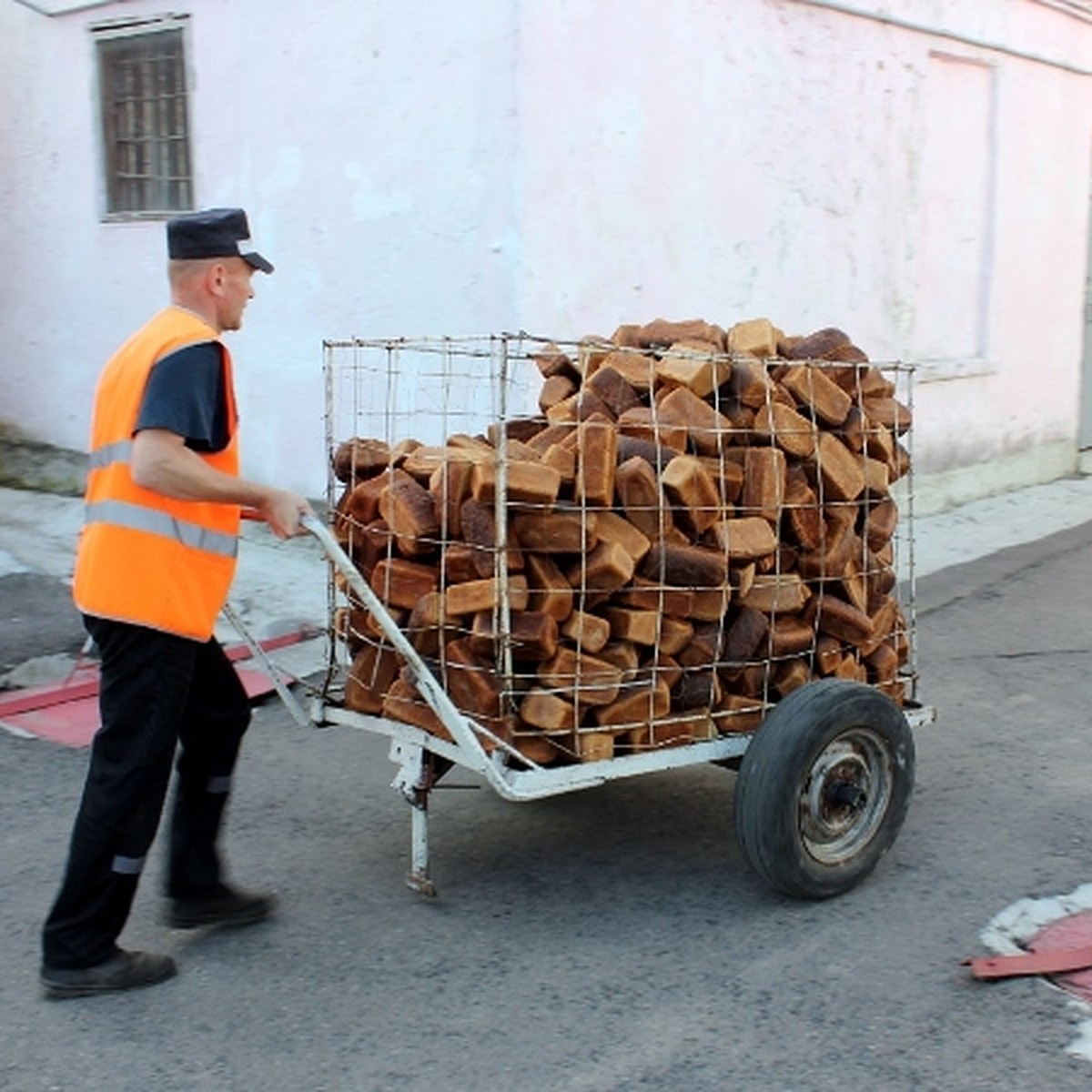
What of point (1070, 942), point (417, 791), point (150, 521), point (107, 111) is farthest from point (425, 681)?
point (107, 111)

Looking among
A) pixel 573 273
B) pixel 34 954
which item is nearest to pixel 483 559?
pixel 34 954

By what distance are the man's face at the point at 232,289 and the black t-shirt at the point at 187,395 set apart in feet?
0.79

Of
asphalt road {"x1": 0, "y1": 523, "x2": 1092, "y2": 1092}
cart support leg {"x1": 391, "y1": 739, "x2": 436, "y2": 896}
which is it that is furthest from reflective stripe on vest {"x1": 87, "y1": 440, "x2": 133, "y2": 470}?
asphalt road {"x1": 0, "y1": 523, "x2": 1092, "y2": 1092}

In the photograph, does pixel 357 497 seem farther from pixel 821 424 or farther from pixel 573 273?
pixel 573 273

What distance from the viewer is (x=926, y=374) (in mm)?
10156

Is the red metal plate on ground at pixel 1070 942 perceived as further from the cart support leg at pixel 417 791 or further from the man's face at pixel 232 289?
the man's face at pixel 232 289

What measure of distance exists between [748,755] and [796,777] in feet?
0.48

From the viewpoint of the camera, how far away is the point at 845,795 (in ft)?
13.6

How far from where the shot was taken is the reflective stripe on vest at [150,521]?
3.58 meters

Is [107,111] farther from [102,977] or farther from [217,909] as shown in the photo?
[102,977]

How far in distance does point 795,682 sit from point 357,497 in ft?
4.57

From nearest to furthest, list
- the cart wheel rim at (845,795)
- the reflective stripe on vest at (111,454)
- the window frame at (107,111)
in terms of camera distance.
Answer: the reflective stripe on vest at (111,454) → the cart wheel rim at (845,795) → the window frame at (107,111)

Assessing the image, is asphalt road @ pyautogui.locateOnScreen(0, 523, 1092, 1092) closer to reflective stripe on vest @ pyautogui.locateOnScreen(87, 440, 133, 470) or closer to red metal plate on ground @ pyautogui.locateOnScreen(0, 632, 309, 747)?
red metal plate on ground @ pyautogui.locateOnScreen(0, 632, 309, 747)

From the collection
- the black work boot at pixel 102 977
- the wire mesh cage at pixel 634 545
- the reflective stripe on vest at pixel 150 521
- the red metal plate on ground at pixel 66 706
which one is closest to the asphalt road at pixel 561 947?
the black work boot at pixel 102 977
